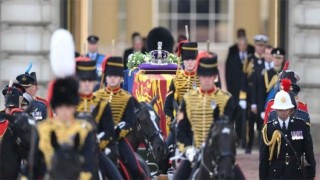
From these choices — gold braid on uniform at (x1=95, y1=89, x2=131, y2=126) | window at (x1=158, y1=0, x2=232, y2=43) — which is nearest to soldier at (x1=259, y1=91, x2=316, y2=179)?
gold braid on uniform at (x1=95, y1=89, x2=131, y2=126)

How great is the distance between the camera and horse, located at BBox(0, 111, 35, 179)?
551 inches

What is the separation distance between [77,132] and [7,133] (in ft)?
8.17

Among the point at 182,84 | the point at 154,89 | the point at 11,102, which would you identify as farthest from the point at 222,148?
the point at 154,89

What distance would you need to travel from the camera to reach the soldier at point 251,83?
22.6m

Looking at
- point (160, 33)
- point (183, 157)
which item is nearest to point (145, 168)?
point (183, 157)

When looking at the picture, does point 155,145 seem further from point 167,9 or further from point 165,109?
point 167,9

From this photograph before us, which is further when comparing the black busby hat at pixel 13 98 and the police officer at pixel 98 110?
the black busby hat at pixel 13 98

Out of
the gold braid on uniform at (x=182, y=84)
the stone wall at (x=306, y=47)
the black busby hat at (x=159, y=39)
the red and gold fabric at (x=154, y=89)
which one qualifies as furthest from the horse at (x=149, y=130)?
the stone wall at (x=306, y=47)

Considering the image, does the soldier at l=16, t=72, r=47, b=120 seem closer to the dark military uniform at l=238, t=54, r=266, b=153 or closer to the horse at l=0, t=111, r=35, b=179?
the horse at l=0, t=111, r=35, b=179

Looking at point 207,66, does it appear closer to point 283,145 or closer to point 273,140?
point 273,140

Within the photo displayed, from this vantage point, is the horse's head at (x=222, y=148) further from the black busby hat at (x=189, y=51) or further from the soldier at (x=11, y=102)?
the black busby hat at (x=189, y=51)

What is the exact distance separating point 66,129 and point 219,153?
4.60 feet

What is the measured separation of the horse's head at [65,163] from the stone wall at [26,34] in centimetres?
1054

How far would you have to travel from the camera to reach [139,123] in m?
15.7
